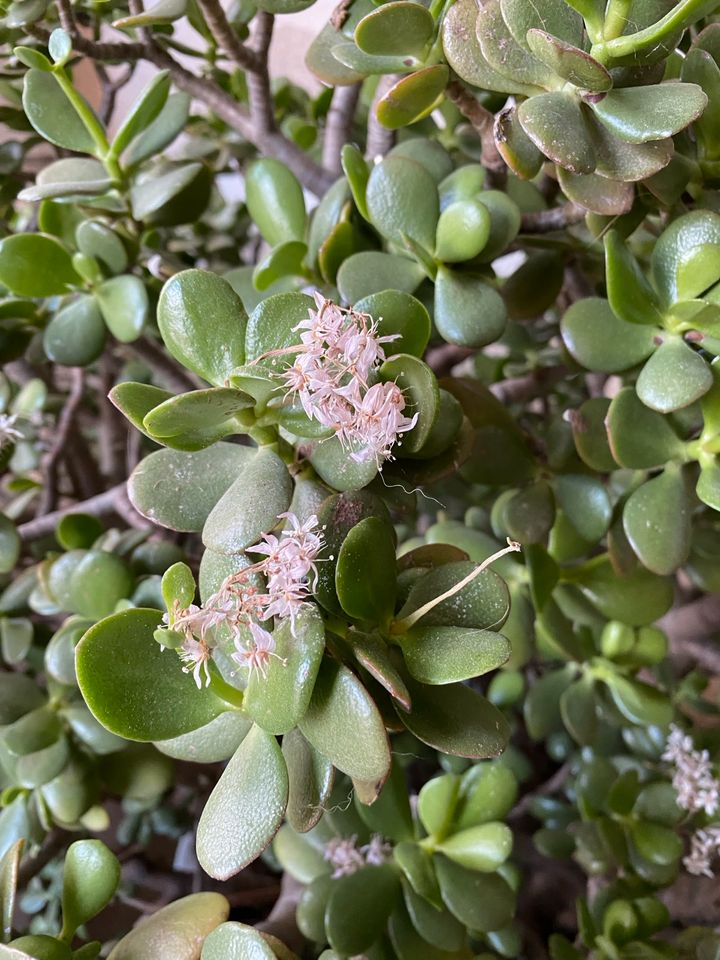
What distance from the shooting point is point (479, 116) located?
0.55 metres

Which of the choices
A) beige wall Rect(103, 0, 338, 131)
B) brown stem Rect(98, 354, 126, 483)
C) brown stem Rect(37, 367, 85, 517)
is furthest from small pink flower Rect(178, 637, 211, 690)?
beige wall Rect(103, 0, 338, 131)

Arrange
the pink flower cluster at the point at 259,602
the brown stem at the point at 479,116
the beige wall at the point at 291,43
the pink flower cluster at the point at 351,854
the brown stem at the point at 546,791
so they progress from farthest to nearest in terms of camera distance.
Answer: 1. the beige wall at the point at 291,43
2. the brown stem at the point at 546,791
3. the pink flower cluster at the point at 351,854
4. the brown stem at the point at 479,116
5. the pink flower cluster at the point at 259,602

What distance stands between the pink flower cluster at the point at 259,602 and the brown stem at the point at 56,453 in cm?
49

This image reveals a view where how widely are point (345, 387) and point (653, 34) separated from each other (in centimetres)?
24

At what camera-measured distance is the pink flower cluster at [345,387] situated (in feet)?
1.24

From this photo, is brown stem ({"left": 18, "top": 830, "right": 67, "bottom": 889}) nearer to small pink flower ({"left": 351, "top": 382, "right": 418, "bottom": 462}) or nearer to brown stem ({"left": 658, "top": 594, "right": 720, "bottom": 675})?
small pink flower ({"left": 351, "top": 382, "right": 418, "bottom": 462})

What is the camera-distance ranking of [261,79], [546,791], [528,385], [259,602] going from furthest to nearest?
[546,791]
[528,385]
[261,79]
[259,602]

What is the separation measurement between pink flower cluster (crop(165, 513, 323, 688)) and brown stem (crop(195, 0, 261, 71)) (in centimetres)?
→ 44

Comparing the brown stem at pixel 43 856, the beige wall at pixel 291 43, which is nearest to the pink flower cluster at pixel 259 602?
the brown stem at pixel 43 856

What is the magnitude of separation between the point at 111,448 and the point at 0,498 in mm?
183

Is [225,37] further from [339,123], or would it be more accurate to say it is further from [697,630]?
[697,630]

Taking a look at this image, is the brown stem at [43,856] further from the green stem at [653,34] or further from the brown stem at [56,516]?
the green stem at [653,34]

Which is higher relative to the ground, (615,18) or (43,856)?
(615,18)

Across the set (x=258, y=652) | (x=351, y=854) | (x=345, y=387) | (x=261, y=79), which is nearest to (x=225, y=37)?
(x=261, y=79)
